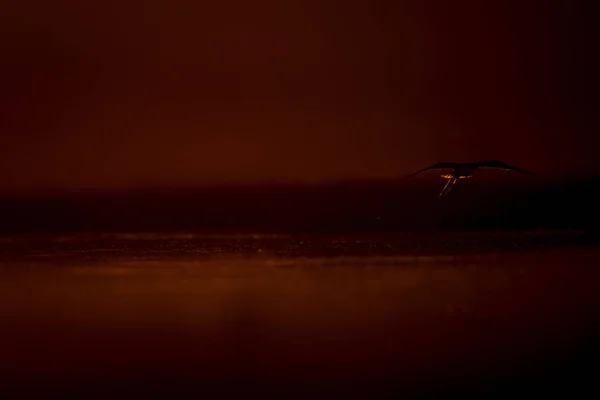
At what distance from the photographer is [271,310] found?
4.34m

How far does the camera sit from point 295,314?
14.1ft

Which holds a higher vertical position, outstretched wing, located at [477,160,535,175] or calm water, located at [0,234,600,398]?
outstretched wing, located at [477,160,535,175]

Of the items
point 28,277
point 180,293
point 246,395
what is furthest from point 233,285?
point 28,277

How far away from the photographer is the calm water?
3648 millimetres

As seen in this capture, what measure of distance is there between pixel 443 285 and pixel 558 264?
97 cm

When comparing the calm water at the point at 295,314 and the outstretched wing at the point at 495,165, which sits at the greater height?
the outstretched wing at the point at 495,165

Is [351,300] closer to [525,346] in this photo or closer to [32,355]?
[525,346]

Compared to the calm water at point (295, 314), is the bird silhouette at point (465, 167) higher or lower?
higher

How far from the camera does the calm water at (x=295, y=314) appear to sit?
12.0 feet

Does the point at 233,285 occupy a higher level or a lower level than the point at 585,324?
higher

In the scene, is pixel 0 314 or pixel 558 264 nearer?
pixel 0 314

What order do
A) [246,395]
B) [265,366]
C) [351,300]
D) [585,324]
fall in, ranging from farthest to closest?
[351,300], [585,324], [265,366], [246,395]

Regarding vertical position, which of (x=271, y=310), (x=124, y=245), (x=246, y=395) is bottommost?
(x=246, y=395)

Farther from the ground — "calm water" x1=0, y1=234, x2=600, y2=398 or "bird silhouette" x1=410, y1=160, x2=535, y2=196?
"bird silhouette" x1=410, y1=160, x2=535, y2=196
